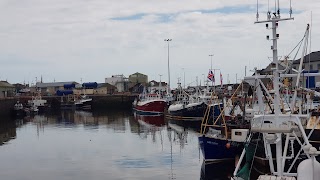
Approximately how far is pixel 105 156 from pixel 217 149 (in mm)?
8803

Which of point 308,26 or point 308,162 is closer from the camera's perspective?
point 308,162

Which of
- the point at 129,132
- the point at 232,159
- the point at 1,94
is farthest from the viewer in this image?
the point at 1,94

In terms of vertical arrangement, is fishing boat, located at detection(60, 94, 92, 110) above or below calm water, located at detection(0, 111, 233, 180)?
above

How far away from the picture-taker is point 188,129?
46.9 m

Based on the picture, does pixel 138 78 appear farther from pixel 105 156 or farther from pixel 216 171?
pixel 216 171

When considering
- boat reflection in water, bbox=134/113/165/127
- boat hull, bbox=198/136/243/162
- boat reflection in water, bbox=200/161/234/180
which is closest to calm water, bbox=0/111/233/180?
boat reflection in water, bbox=200/161/234/180

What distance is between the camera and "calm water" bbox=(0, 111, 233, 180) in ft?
79.2

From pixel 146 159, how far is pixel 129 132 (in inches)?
685

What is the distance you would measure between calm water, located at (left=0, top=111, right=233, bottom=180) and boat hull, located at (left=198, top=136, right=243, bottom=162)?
538mm

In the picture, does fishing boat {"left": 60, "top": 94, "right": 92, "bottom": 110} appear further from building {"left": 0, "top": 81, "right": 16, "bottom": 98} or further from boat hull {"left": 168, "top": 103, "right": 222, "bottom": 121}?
boat hull {"left": 168, "top": 103, "right": 222, "bottom": 121}

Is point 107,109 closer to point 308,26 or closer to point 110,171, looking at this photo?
point 110,171

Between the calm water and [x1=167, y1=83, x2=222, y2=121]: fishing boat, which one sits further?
[x1=167, y1=83, x2=222, y2=121]: fishing boat

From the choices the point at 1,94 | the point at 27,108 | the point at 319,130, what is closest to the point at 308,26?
the point at 319,130

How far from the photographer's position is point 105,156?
3028 cm
